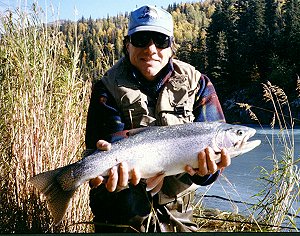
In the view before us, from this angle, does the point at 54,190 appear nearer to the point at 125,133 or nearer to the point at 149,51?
the point at 125,133

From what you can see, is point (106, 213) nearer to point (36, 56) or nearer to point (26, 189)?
point (26, 189)

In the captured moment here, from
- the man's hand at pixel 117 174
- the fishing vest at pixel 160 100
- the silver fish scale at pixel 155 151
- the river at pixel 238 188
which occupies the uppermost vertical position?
the fishing vest at pixel 160 100

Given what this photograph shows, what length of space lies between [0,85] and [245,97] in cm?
1526

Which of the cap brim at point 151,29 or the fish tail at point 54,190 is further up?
the cap brim at point 151,29

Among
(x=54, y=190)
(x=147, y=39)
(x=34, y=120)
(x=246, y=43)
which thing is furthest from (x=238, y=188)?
(x=246, y=43)

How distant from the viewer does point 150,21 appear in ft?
5.01

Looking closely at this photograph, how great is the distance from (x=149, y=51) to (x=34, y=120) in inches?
26.3

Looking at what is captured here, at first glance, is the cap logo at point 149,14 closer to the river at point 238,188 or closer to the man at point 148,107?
the man at point 148,107

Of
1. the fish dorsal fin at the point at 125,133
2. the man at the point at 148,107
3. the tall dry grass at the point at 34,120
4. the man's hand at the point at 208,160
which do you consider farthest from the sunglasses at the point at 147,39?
the tall dry grass at the point at 34,120

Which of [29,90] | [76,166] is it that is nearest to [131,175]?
[76,166]

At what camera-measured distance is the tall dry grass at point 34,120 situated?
1922 mm

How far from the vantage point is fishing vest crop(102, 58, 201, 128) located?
1.58 metres

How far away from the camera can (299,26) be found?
63.4ft

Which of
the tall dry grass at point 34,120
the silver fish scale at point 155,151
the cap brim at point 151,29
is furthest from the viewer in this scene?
the tall dry grass at point 34,120
